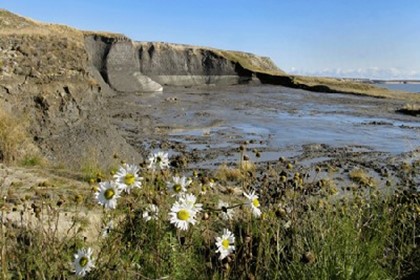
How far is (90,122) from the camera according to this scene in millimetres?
15836

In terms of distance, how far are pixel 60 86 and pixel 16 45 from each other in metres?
2.22

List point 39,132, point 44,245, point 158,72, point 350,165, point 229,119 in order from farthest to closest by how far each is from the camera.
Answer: point 158,72
point 229,119
point 350,165
point 39,132
point 44,245

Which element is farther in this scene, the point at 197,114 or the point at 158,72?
the point at 158,72

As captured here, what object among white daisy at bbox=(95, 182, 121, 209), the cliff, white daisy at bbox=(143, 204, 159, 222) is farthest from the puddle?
white daisy at bbox=(95, 182, 121, 209)

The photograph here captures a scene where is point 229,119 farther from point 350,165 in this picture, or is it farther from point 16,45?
point 16,45

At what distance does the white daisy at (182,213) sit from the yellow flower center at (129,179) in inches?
13.0

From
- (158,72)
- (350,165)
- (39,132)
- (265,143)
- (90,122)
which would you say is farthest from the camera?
(158,72)

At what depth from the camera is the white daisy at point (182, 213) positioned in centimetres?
291

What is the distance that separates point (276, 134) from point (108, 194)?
24170 mm

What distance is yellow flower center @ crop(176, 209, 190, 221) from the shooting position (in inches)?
116

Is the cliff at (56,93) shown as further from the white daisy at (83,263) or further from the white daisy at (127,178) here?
the white daisy at (83,263)

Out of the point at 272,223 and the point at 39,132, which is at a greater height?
the point at 272,223

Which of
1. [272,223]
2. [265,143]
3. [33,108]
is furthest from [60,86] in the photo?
[272,223]

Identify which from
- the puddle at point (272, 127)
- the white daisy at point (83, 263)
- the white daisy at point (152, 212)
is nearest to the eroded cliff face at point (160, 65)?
the puddle at point (272, 127)
